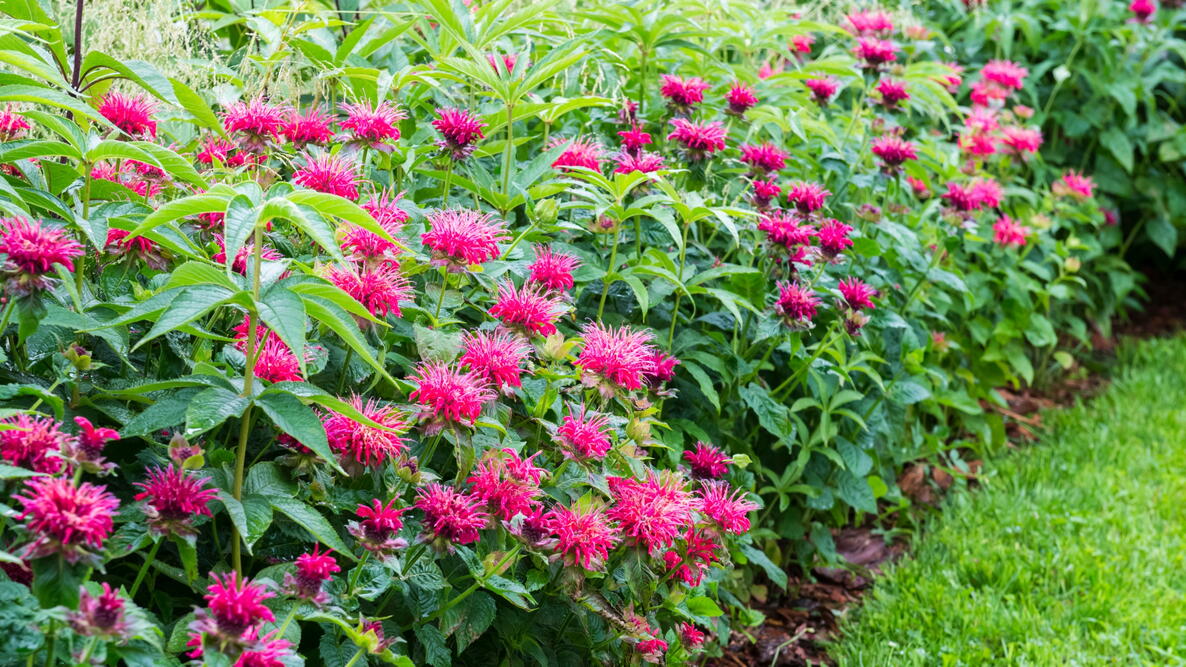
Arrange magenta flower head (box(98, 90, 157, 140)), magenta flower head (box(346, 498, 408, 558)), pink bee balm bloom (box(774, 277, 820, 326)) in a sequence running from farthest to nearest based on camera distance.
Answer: pink bee balm bloom (box(774, 277, 820, 326)), magenta flower head (box(98, 90, 157, 140)), magenta flower head (box(346, 498, 408, 558))

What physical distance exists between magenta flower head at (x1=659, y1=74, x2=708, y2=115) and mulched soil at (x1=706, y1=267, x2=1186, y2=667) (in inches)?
48.7

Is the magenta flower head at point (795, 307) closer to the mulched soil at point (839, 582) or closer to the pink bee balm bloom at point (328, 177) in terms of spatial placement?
the mulched soil at point (839, 582)

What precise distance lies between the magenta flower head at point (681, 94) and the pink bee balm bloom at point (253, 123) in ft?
2.95

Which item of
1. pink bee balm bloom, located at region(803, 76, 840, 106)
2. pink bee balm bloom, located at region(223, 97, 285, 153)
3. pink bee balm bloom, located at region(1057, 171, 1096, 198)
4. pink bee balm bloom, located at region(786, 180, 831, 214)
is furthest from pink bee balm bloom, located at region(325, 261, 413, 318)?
pink bee balm bloom, located at region(1057, 171, 1096, 198)

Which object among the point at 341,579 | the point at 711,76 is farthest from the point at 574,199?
the point at 341,579

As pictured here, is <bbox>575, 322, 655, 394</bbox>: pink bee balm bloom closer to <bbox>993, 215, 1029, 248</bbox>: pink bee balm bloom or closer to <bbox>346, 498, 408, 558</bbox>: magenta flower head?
<bbox>346, 498, 408, 558</bbox>: magenta flower head

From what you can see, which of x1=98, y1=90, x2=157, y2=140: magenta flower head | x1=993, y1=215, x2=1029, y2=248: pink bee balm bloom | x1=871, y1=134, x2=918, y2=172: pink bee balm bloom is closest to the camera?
x1=98, y1=90, x2=157, y2=140: magenta flower head

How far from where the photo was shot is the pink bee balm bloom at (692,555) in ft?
6.04

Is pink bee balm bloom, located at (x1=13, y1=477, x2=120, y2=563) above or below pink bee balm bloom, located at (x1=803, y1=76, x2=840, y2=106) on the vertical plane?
above

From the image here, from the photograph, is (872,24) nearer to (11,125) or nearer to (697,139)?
(697,139)

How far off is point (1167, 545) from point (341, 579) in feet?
8.15

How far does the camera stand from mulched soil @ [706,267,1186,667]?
105 inches

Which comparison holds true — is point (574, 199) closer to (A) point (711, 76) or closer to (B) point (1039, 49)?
(A) point (711, 76)

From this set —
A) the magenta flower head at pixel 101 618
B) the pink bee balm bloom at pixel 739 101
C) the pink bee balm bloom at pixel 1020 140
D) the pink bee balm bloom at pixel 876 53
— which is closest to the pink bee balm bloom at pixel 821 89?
the pink bee balm bloom at pixel 876 53
